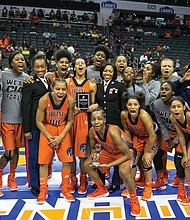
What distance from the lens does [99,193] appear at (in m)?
3.29

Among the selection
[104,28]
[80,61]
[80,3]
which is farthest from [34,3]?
[80,61]

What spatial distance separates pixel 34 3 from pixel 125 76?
1927cm

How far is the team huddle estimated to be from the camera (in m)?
3.04

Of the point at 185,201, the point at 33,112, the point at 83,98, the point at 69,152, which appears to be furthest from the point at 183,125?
the point at 33,112

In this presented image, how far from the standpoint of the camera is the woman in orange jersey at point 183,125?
295cm

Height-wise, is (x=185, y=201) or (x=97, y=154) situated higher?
(x=97, y=154)

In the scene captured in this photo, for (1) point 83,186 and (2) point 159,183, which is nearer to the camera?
(1) point 83,186

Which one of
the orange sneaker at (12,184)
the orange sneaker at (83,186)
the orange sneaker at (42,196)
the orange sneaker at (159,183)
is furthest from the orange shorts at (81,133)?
the orange sneaker at (159,183)

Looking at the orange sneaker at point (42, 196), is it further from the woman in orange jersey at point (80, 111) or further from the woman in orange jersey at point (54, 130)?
the woman in orange jersey at point (80, 111)

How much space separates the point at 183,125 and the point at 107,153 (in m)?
0.84

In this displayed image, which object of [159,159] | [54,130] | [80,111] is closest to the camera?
[54,130]

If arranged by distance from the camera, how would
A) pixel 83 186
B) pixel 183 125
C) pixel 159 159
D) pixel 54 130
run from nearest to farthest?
pixel 183 125 → pixel 54 130 → pixel 83 186 → pixel 159 159

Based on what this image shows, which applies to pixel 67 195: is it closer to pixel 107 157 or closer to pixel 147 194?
pixel 107 157

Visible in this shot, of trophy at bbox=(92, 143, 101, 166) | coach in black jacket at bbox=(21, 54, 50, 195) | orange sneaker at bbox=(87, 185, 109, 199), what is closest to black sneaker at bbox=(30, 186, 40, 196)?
coach in black jacket at bbox=(21, 54, 50, 195)
